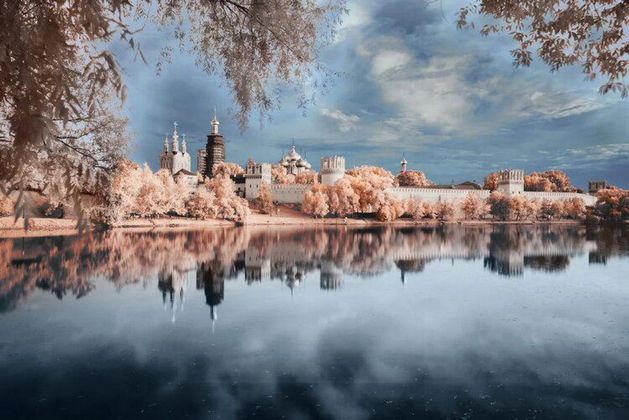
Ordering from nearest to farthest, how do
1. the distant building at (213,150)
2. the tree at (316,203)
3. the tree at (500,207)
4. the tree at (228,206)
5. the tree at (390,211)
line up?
the tree at (228,206) → the tree at (316,203) → the tree at (390,211) → the tree at (500,207) → the distant building at (213,150)

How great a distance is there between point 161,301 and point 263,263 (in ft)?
35.4

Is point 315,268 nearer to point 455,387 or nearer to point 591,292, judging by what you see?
point 591,292

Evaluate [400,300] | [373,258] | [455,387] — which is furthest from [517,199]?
[455,387]

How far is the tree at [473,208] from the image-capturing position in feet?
294

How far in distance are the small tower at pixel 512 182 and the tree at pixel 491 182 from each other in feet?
35.5

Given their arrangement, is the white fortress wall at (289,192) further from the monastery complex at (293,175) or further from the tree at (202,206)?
the tree at (202,206)

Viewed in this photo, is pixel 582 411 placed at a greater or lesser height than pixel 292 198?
lesser

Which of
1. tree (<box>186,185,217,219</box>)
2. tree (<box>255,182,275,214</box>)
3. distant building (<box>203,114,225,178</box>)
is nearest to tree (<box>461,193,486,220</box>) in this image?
tree (<box>255,182,275,214</box>)

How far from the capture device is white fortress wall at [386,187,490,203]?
9412cm

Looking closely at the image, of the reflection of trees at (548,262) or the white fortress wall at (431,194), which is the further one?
the white fortress wall at (431,194)

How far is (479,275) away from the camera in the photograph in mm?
23469

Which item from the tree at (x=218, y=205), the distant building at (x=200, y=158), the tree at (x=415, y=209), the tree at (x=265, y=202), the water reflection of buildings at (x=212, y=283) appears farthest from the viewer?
the distant building at (x=200, y=158)

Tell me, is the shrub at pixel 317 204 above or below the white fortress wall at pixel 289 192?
below

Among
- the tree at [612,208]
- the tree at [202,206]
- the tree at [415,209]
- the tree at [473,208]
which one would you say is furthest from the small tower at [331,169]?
the tree at [612,208]
